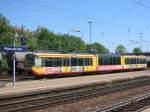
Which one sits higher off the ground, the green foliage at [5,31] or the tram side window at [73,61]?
the green foliage at [5,31]

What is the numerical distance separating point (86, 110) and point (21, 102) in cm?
387

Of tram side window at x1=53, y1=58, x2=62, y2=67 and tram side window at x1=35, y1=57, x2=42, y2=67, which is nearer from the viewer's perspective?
tram side window at x1=35, y1=57, x2=42, y2=67

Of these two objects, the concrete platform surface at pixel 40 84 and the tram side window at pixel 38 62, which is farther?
the tram side window at pixel 38 62

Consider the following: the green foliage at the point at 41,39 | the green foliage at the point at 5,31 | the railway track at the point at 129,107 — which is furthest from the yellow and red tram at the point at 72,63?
the green foliage at the point at 5,31

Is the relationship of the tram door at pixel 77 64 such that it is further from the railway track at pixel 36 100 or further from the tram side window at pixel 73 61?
the railway track at pixel 36 100

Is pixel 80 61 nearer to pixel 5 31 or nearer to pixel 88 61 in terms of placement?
pixel 88 61

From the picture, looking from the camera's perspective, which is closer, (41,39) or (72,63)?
(72,63)

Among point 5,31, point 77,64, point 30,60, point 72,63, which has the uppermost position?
point 5,31

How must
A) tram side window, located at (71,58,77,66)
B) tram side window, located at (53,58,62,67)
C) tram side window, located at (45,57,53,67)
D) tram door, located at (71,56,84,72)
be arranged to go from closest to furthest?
tram side window, located at (45,57,53,67)
tram side window, located at (53,58,62,67)
tram side window, located at (71,58,77,66)
tram door, located at (71,56,84,72)

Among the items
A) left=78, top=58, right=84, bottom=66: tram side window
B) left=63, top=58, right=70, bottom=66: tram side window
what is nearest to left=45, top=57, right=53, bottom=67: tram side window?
left=63, top=58, right=70, bottom=66: tram side window

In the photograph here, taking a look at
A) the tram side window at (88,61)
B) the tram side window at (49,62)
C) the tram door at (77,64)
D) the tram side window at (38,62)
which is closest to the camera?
the tram side window at (38,62)

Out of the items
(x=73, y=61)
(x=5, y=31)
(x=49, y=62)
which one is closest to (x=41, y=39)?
(x=5, y=31)

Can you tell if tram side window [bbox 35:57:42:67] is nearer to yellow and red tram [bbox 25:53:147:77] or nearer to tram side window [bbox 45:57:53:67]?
yellow and red tram [bbox 25:53:147:77]

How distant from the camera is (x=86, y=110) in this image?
17359mm
